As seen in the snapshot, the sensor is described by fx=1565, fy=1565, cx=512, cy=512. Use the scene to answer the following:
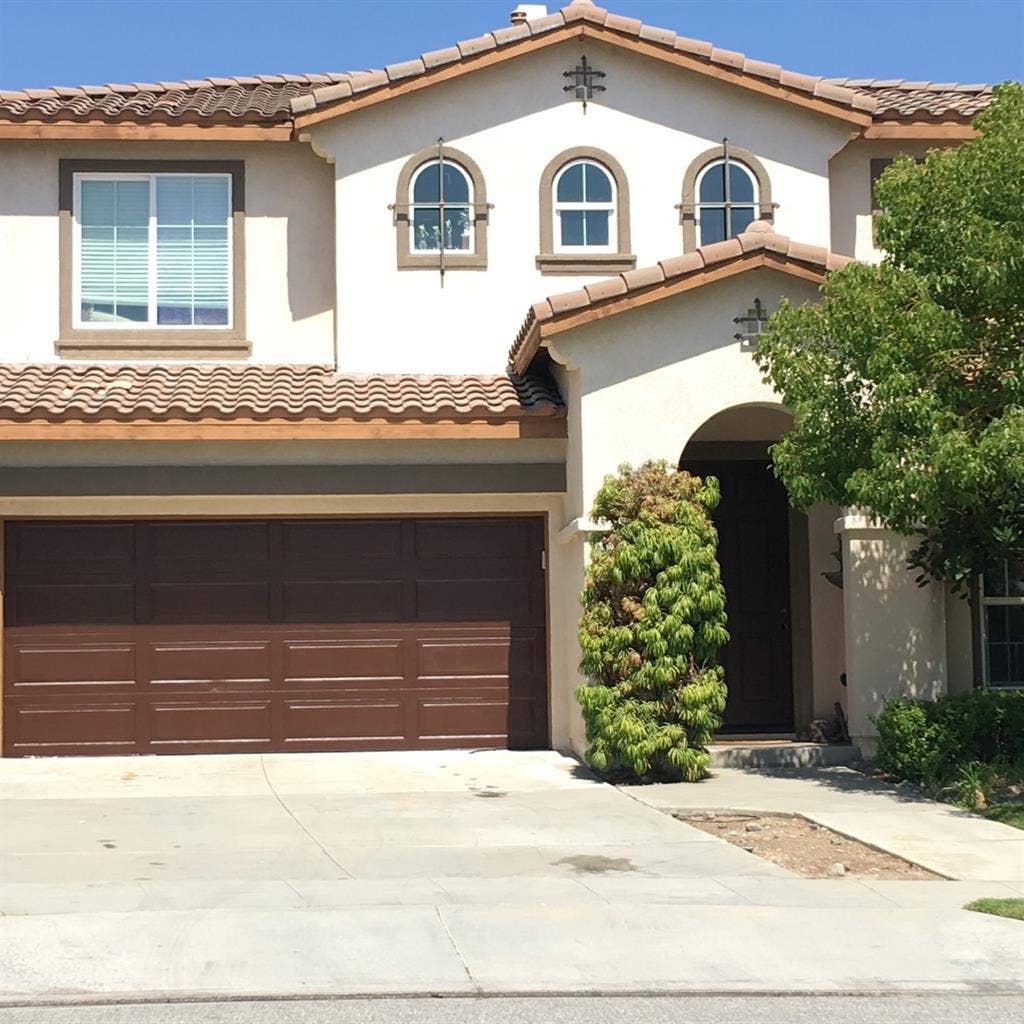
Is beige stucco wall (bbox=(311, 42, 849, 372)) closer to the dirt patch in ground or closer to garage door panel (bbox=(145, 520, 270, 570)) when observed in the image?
garage door panel (bbox=(145, 520, 270, 570))

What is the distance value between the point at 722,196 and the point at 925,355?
214 inches

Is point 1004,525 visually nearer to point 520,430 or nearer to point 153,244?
point 520,430

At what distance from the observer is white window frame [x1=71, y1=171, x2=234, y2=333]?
16.4 meters

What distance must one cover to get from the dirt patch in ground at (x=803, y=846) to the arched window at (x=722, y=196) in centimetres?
690

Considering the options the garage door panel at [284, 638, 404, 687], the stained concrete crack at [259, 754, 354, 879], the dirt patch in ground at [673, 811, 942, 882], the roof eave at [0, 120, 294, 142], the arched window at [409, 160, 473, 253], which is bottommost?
the dirt patch in ground at [673, 811, 942, 882]

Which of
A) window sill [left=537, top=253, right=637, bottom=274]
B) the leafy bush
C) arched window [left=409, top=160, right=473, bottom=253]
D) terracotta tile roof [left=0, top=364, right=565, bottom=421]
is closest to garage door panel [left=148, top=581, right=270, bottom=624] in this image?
terracotta tile roof [left=0, top=364, right=565, bottom=421]

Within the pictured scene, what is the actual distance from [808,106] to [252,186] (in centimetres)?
593

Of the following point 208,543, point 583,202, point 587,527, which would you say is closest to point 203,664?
point 208,543

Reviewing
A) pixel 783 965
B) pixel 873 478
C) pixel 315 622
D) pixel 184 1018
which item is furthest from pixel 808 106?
pixel 184 1018

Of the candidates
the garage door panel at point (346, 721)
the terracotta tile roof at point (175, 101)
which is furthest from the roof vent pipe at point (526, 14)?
the garage door panel at point (346, 721)

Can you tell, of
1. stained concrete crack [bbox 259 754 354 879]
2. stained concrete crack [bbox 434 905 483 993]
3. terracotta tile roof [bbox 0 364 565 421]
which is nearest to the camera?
stained concrete crack [bbox 434 905 483 993]

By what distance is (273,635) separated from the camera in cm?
1525

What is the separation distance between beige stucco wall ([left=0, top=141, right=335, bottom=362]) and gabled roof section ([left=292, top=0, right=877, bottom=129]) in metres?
1.04

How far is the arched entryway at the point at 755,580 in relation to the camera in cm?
1623
